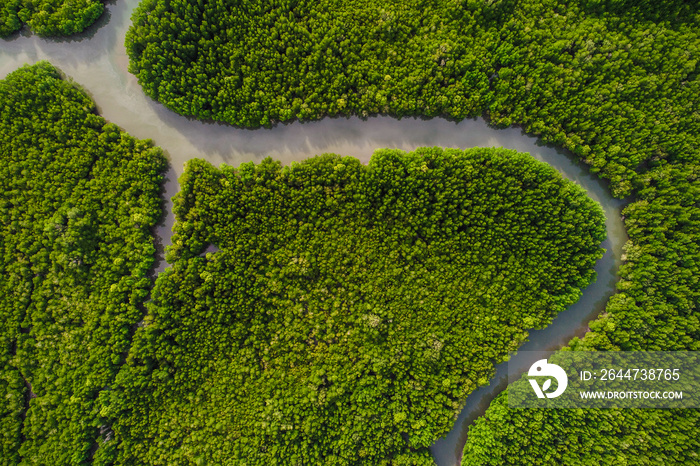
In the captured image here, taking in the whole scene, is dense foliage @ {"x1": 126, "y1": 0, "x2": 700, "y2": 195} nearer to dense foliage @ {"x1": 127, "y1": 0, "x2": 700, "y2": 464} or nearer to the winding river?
dense foliage @ {"x1": 127, "y1": 0, "x2": 700, "y2": 464}

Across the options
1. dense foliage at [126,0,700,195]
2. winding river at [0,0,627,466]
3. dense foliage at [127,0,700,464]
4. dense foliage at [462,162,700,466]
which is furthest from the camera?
winding river at [0,0,627,466]

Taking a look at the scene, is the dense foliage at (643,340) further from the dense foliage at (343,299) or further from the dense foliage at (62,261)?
the dense foliage at (62,261)

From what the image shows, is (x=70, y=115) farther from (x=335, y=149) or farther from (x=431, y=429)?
(x=431, y=429)

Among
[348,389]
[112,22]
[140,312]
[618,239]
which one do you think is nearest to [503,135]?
[618,239]
